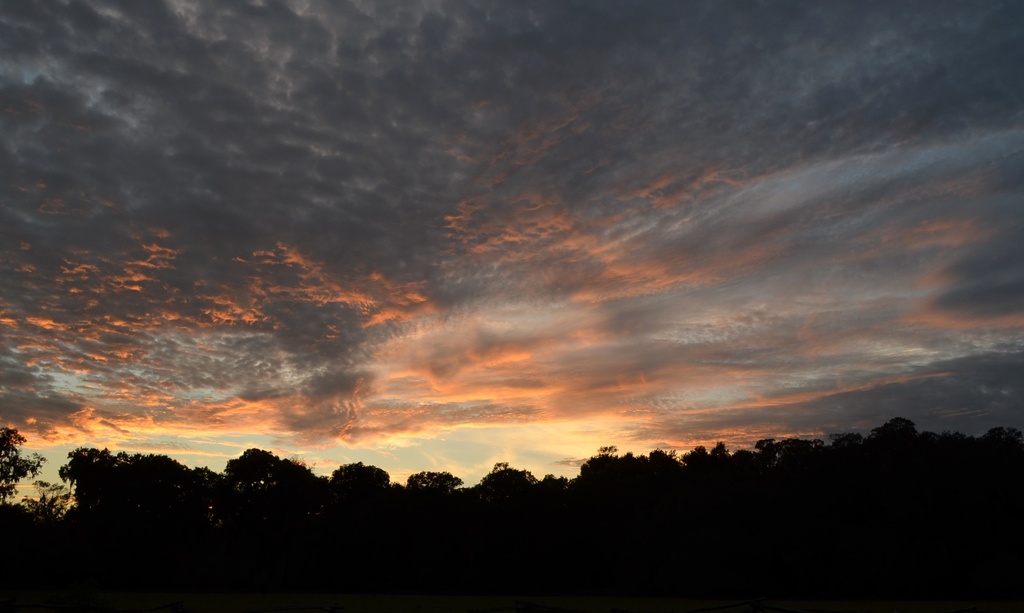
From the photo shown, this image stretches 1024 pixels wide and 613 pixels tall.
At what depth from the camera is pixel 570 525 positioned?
75938mm

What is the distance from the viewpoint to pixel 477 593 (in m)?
69.0

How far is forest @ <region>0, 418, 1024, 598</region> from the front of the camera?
181 feet

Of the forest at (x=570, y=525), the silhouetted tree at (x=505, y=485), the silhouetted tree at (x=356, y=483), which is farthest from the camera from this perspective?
the silhouetted tree at (x=356, y=483)

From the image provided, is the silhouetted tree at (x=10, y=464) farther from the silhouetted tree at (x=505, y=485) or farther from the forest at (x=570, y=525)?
the silhouetted tree at (x=505, y=485)

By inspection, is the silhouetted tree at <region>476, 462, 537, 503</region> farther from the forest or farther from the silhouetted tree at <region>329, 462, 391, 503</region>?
the silhouetted tree at <region>329, 462, 391, 503</region>

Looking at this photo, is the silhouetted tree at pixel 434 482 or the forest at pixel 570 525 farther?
the silhouetted tree at pixel 434 482

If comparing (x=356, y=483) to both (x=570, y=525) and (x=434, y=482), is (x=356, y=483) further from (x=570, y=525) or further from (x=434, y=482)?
(x=570, y=525)

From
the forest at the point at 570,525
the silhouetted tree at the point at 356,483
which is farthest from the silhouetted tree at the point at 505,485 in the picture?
the silhouetted tree at the point at 356,483

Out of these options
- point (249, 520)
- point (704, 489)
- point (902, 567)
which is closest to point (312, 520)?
point (249, 520)

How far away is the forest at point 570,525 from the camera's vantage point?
181 ft

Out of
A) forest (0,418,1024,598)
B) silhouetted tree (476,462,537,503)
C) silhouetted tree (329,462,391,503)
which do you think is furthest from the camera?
silhouetted tree (329,462,391,503)

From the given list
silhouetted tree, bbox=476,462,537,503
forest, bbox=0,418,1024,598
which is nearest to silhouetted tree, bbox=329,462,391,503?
forest, bbox=0,418,1024,598

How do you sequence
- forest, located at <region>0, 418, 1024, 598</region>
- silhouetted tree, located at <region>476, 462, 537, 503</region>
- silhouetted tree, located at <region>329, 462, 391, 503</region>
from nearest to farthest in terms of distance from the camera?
forest, located at <region>0, 418, 1024, 598</region>
silhouetted tree, located at <region>476, 462, 537, 503</region>
silhouetted tree, located at <region>329, 462, 391, 503</region>

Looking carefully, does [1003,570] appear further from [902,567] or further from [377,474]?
[377,474]
